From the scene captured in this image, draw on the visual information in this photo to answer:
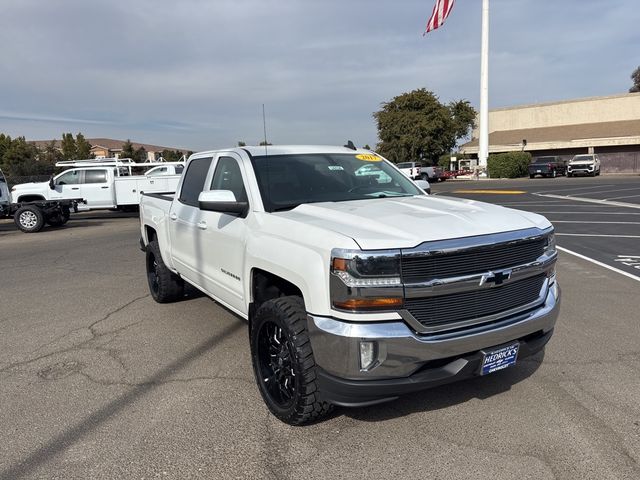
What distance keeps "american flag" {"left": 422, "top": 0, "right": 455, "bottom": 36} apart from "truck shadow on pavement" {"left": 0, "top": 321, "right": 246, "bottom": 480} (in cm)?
2776

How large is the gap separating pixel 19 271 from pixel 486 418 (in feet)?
28.6

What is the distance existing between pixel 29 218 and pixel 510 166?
37.7 metres

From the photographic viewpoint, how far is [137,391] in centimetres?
404

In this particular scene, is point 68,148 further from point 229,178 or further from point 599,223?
point 229,178

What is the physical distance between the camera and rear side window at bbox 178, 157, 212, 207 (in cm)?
523

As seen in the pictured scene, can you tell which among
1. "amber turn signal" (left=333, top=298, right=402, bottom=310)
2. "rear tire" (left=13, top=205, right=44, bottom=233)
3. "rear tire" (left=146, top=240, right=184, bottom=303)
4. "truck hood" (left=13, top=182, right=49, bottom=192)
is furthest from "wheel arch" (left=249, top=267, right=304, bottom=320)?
"truck hood" (left=13, top=182, right=49, bottom=192)

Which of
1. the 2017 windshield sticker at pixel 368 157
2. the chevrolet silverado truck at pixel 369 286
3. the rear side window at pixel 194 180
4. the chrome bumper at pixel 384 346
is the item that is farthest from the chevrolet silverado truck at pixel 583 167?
the chrome bumper at pixel 384 346

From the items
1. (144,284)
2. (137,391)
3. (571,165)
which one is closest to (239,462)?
(137,391)

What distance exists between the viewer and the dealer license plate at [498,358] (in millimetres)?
3146

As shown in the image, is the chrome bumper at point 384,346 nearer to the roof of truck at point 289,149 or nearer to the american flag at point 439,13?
the roof of truck at point 289,149

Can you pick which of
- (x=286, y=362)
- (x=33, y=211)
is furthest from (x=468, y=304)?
(x=33, y=211)

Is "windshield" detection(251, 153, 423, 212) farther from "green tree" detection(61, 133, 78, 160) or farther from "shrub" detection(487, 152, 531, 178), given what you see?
"green tree" detection(61, 133, 78, 160)

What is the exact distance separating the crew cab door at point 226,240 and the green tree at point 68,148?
2373 inches

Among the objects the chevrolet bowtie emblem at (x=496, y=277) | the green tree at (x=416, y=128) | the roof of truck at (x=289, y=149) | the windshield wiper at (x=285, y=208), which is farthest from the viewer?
the green tree at (x=416, y=128)
